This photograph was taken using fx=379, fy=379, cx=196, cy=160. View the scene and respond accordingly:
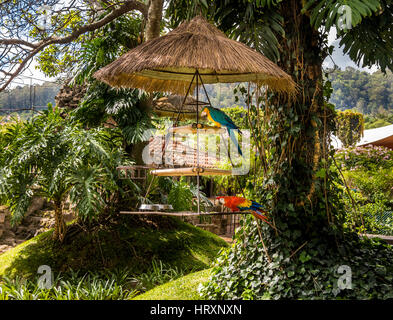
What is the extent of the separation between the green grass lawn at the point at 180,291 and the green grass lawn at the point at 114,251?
47.9 inches

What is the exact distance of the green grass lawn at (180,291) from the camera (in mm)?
3576

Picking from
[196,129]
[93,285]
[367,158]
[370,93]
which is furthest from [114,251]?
[370,93]

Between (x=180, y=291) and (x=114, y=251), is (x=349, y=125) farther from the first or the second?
(x=180, y=291)

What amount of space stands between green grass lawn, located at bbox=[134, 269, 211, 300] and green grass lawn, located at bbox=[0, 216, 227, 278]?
3.99 feet

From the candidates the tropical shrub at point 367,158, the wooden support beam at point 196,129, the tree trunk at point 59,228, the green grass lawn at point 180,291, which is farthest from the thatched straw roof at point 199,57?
the tropical shrub at point 367,158

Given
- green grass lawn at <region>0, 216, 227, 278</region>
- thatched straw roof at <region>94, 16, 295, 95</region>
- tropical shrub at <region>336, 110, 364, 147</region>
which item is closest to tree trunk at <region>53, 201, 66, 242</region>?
green grass lawn at <region>0, 216, 227, 278</region>

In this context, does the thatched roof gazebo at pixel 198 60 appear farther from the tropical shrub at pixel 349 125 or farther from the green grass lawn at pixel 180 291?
the tropical shrub at pixel 349 125

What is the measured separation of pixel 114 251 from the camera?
17.8 feet

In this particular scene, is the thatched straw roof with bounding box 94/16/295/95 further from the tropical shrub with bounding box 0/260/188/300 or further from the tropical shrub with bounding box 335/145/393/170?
the tropical shrub with bounding box 335/145/393/170

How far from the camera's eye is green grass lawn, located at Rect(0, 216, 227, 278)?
5.16m

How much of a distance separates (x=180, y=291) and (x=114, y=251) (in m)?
1.98
